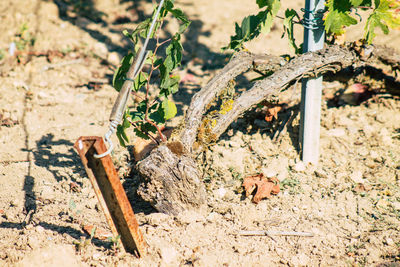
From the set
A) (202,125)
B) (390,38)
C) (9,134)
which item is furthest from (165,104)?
(390,38)

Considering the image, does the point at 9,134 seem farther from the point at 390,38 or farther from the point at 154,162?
the point at 390,38

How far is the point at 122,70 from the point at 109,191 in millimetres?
846

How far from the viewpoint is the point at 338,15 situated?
259cm

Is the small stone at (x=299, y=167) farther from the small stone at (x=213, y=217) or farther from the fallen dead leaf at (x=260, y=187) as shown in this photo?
the small stone at (x=213, y=217)

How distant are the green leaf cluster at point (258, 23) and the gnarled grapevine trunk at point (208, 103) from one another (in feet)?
0.45

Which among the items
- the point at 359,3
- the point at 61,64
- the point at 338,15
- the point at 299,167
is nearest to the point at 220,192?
the point at 299,167

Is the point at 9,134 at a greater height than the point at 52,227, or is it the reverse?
the point at 9,134

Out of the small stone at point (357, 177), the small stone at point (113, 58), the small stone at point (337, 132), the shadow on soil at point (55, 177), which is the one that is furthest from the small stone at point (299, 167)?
the small stone at point (113, 58)

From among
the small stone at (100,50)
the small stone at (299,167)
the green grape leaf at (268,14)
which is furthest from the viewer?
the small stone at (100,50)

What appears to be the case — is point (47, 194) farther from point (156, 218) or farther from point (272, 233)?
point (272, 233)

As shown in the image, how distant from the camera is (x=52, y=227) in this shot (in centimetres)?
234

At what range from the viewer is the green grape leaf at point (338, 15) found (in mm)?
2557

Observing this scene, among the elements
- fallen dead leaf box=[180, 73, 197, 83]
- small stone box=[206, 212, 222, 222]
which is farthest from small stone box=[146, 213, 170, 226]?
fallen dead leaf box=[180, 73, 197, 83]

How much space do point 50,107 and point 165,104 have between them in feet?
6.55
